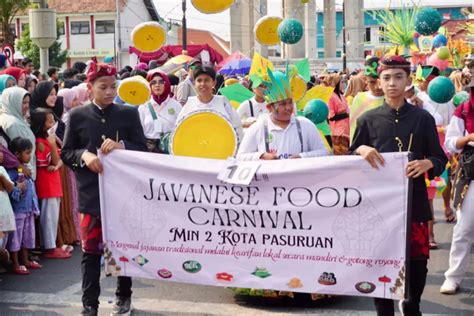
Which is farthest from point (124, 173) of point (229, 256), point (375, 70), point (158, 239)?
point (375, 70)

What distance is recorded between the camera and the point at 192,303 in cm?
661

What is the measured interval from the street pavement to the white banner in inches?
31.9

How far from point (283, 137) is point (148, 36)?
557 cm

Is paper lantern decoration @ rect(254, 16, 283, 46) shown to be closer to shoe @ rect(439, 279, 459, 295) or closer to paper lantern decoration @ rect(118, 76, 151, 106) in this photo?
paper lantern decoration @ rect(118, 76, 151, 106)

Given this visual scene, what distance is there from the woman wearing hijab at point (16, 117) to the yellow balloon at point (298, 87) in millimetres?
2699

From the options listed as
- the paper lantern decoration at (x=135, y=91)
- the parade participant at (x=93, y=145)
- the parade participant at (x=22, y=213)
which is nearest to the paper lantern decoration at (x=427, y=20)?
the paper lantern decoration at (x=135, y=91)

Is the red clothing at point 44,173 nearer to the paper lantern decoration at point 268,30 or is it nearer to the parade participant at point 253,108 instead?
the parade participant at point 253,108

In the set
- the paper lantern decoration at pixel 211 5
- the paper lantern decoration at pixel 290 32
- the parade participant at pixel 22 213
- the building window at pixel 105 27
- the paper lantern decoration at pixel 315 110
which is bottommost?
the parade participant at pixel 22 213

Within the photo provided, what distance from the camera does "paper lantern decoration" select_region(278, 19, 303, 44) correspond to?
29.2ft

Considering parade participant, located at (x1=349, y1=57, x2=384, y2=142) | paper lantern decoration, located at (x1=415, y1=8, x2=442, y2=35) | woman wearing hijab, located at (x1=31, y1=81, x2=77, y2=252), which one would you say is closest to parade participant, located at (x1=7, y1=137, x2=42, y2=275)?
woman wearing hijab, located at (x1=31, y1=81, x2=77, y2=252)

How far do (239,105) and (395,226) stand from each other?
432 centimetres

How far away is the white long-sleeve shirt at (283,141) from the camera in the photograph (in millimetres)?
6031

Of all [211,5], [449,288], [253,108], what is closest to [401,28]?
[253,108]

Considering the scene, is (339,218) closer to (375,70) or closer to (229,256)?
(229,256)
